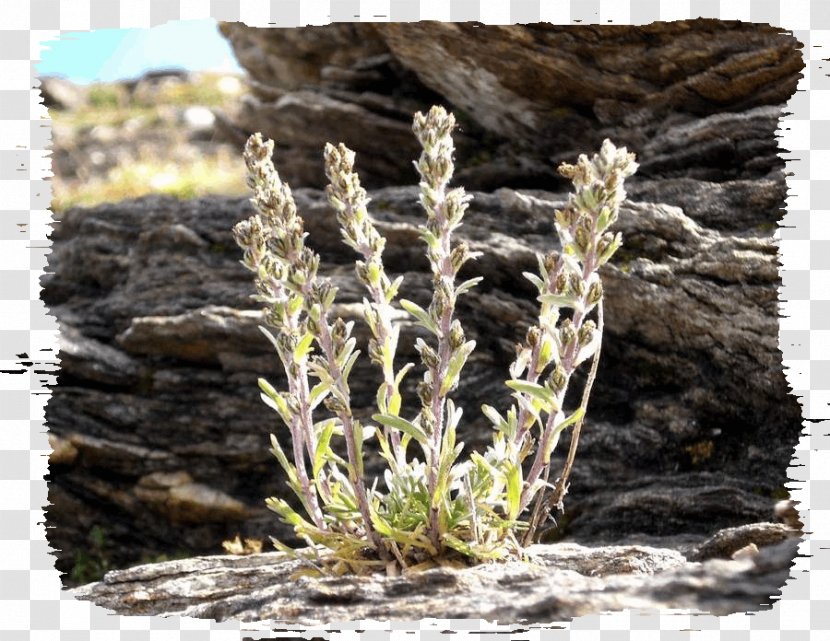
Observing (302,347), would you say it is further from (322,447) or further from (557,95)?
(557,95)

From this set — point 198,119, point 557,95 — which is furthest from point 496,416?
point 198,119

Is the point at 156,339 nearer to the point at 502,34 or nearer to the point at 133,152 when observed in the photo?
the point at 502,34

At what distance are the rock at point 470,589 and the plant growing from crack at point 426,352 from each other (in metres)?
0.25

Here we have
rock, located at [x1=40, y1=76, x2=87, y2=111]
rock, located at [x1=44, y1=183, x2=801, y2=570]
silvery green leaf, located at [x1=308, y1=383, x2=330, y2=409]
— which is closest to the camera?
silvery green leaf, located at [x1=308, y1=383, x2=330, y2=409]

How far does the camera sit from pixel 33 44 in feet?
12.6

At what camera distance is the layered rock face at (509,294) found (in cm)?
→ 480

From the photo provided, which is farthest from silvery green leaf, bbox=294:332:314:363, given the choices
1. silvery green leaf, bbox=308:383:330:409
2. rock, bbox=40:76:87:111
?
rock, bbox=40:76:87:111

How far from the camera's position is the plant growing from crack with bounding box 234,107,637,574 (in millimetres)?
3420

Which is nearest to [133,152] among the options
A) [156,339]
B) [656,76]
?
[156,339]

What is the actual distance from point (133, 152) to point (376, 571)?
59.8 feet

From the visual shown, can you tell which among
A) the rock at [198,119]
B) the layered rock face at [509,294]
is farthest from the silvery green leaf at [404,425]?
the rock at [198,119]

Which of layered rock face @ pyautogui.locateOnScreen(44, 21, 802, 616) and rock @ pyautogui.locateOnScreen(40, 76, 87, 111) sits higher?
rock @ pyautogui.locateOnScreen(40, 76, 87, 111)

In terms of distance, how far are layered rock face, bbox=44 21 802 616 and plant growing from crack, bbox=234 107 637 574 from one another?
128cm

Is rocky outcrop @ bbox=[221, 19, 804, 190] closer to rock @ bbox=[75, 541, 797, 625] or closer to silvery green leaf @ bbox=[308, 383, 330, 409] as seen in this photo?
rock @ bbox=[75, 541, 797, 625]
